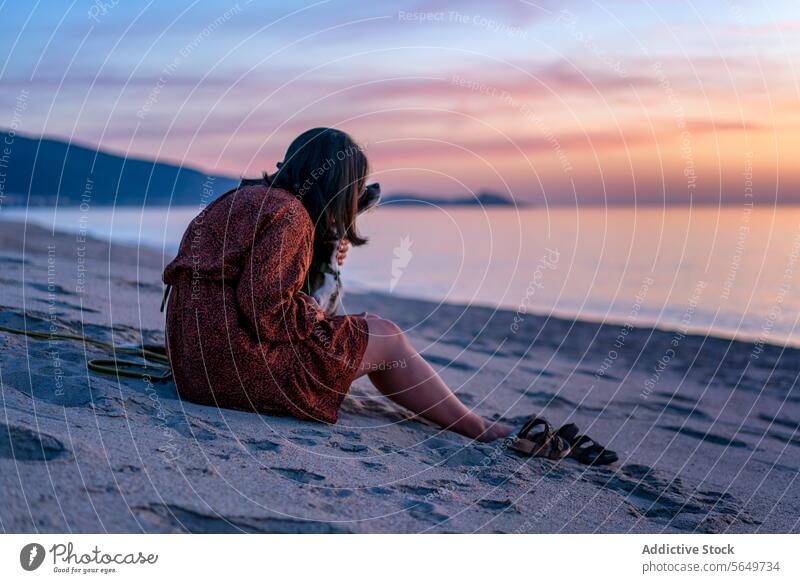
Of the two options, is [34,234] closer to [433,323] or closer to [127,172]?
[433,323]

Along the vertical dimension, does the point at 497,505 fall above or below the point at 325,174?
below

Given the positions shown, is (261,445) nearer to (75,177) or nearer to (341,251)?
(341,251)

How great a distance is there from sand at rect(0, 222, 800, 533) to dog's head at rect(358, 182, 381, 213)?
1.07 meters

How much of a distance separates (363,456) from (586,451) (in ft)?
4.11

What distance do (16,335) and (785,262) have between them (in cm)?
1326

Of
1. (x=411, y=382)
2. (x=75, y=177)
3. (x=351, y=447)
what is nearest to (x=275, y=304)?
(x=351, y=447)

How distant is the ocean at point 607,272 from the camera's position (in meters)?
10.5

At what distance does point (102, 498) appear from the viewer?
2.80 m

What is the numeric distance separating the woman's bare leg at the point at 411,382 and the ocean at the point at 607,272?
290cm

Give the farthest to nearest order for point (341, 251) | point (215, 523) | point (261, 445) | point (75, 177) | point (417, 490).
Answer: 1. point (75, 177)
2. point (341, 251)
3. point (261, 445)
4. point (417, 490)
5. point (215, 523)

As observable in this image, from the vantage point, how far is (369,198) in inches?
163

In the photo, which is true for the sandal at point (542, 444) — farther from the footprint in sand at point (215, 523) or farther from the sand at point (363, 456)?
the footprint in sand at point (215, 523)
